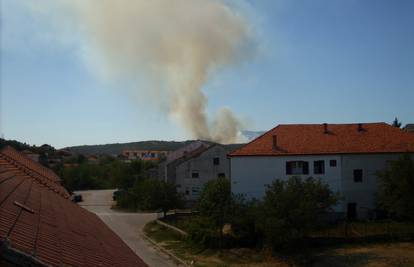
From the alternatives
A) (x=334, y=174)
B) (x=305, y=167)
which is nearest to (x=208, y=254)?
(x=305, y=167)

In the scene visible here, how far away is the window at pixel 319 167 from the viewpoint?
39750 mm

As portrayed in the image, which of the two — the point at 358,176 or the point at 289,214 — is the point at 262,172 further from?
the point at 289,214

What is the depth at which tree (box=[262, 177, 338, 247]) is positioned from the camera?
30.2 m

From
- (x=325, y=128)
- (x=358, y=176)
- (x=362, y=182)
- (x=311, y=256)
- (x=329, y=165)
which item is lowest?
(x=311, y=256)

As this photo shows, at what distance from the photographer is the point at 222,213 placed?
110ft

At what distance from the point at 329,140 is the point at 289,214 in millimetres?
13524

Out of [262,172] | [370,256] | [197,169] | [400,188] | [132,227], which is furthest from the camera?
[197,169]

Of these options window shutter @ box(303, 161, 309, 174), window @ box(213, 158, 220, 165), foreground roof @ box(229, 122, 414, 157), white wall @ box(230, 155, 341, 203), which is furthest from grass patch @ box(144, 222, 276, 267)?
window @ box(213, 158, 220, 165)

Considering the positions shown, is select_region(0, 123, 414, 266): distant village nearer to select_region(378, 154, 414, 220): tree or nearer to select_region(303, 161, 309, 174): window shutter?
select_region(303, 161, 309, 174): window shutter

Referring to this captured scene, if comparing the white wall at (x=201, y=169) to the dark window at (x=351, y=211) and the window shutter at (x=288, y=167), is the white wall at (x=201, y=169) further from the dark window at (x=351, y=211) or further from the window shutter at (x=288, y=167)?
the dark window at (x=351, y=211)

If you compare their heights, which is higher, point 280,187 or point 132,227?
point 280,187

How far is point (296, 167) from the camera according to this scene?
131ft

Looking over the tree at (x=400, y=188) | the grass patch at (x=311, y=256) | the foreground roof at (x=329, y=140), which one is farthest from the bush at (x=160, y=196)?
the tree at (x=400, y=188)

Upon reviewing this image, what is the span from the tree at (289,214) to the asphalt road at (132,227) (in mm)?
6854
